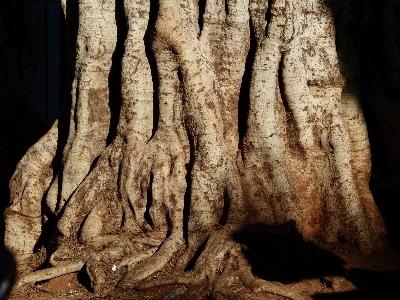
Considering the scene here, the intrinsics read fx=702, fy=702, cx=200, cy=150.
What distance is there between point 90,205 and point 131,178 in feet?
1.34

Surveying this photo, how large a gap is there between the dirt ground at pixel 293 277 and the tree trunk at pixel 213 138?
0.12 m

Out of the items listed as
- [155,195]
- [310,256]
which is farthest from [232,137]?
[310,256]

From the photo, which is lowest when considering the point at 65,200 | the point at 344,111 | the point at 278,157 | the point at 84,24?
the point at 65,200

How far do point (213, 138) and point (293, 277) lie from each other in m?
1.14

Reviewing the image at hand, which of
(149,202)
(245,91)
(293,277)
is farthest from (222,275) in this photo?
(245,91)

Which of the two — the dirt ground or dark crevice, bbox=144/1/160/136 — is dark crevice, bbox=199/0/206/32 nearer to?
dark crevice, bbox=144/1/160/136

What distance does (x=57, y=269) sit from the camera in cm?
497

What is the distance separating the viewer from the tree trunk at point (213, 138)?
199 inches

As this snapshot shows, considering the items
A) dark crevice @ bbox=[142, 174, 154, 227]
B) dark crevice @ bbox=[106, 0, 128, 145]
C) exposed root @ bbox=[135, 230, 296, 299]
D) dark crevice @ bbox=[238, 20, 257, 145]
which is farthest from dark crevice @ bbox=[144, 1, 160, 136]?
exposed root @ bbox=[135, 230, 296, 299]

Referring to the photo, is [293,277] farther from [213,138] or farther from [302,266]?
[213,138]

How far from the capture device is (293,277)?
470 centimetres

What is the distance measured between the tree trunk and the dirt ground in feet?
0.40

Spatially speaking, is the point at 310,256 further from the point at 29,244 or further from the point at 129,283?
the point at 29,244

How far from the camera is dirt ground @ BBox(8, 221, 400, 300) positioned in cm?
454
